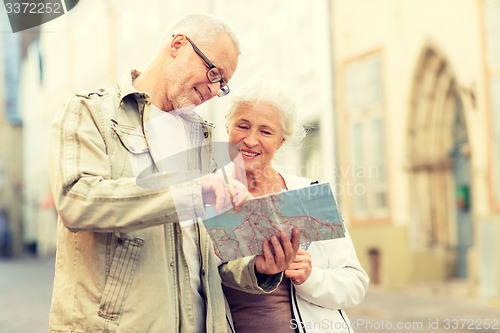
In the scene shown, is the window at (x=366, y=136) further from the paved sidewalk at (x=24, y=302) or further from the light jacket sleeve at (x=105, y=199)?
the light jacket sleeve at (x=105, y=199)

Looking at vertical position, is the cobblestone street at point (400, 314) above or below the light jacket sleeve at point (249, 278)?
below

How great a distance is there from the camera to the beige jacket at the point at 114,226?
1.76m

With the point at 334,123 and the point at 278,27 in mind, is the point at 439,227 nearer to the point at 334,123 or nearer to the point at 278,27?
the point at 334,123

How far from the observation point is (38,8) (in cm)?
285

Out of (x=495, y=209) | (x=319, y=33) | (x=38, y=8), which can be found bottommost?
(x=495, y=209)

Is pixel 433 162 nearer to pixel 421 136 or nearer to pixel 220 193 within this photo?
pixel 421 136

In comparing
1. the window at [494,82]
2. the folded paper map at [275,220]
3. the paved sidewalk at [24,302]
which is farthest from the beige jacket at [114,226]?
the window at [494,82]

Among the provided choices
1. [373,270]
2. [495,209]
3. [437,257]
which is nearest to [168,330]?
[495,209]

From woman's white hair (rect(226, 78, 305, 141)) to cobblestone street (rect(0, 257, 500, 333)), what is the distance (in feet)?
17.3

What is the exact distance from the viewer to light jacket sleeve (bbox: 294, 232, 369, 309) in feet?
7.36

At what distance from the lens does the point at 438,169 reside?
438 inches

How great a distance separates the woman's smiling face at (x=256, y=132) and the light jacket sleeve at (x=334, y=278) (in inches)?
12.4

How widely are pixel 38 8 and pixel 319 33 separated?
10380 mm

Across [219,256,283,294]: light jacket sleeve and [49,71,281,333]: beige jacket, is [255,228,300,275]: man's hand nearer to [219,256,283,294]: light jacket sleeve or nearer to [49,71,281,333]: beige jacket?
[219,256,283,294]: light jacket sleeve
